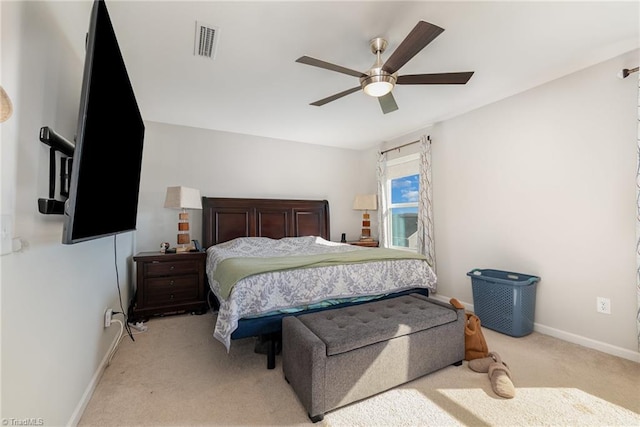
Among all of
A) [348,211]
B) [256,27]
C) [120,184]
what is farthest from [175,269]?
[348,211]

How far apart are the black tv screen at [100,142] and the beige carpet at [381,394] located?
1087 millimetres

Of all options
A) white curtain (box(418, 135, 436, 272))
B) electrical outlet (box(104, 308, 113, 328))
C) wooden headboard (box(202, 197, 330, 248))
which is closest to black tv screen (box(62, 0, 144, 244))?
electrical outlet (box(104, 308, 113, 328))

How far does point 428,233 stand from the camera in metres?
3.81

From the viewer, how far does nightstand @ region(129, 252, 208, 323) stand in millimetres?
3076

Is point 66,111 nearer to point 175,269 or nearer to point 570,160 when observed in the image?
point 175,269

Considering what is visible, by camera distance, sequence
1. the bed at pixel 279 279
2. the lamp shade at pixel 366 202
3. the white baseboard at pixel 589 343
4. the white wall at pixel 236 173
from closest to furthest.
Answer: the bed at pixel 279 279 → the white baseboard at pixel 589 343 → the white wall at pixel 236 173 → the lamp shade at pixel 366 202

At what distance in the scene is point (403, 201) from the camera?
4.47 m

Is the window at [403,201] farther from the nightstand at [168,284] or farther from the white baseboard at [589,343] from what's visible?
the nightstand at [168,284]

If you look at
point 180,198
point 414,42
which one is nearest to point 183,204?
point 180,198

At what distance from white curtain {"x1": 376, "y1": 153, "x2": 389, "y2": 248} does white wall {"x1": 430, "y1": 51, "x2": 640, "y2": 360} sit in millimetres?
1316

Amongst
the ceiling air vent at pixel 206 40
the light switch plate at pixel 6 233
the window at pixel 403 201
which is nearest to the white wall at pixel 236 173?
the window at pixel 403 201

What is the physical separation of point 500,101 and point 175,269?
415 centimetres

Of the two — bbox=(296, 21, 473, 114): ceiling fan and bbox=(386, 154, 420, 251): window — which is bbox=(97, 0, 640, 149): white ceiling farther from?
bbox=(386, 154, 420, 251): window

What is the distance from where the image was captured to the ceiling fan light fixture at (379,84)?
77.2 inches
